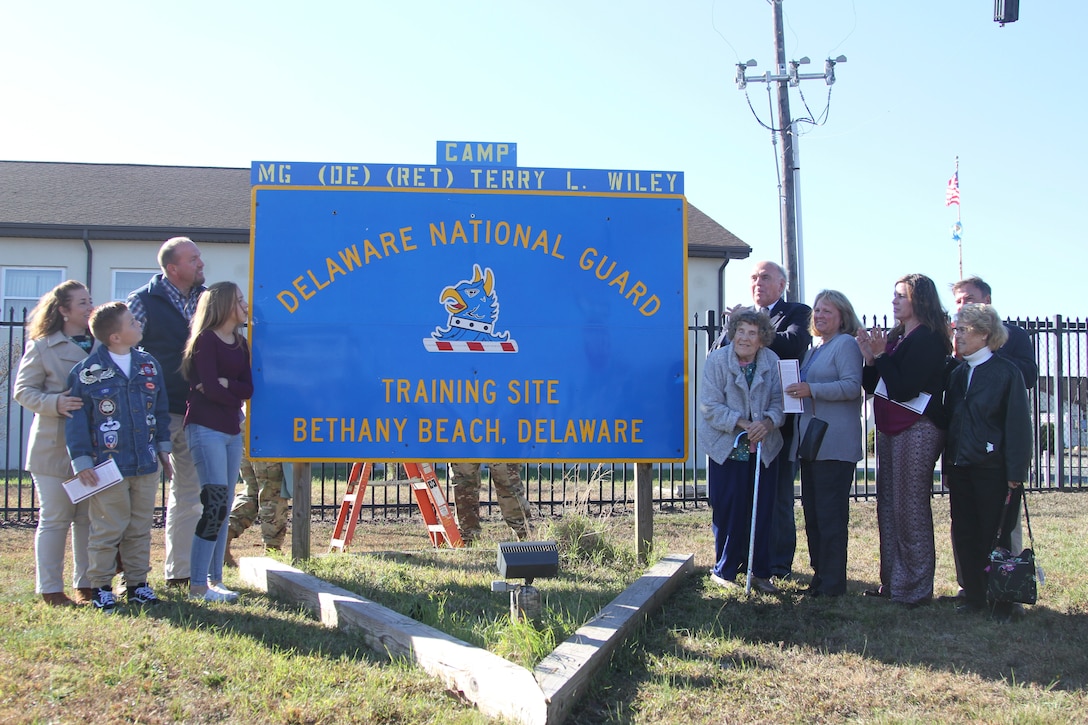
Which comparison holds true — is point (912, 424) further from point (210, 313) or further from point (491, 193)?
point (210, 313)

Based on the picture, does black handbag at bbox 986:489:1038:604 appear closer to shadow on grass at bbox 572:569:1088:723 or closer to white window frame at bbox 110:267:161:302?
shadow on grass at bbox 572:569:1088:723

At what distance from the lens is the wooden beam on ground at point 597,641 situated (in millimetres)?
3314

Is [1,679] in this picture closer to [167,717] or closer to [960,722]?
[167,717]

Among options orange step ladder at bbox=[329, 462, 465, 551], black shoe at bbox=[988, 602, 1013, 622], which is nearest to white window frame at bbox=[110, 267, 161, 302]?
orange step ladder at bbox=[329, 462, 465, 551]

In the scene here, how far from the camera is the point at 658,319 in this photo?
5.89 metres

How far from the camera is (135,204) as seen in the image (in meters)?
16.8

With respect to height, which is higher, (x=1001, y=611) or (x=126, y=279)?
(x=126, y=279)

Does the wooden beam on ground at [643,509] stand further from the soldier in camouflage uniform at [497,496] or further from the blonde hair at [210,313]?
the blonde hair at [210,313]

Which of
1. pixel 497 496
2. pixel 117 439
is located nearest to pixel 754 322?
pixel 497 496

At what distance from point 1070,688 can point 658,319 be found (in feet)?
10.3

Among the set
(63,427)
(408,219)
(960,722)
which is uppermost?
(408,219)

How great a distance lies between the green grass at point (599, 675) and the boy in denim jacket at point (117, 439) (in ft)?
0.91

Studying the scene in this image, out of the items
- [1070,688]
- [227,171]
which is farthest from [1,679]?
[227,171]

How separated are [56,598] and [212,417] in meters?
1.24
